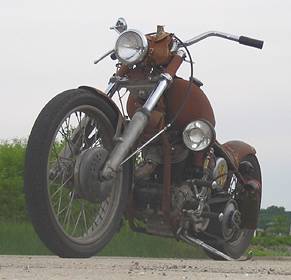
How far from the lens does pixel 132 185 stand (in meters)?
A: 6.23

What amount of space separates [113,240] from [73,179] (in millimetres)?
5003

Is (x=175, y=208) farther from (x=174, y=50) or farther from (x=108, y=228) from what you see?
(x=174, y=50)

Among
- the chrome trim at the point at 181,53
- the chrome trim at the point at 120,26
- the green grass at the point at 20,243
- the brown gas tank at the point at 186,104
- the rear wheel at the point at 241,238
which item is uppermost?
the chrome trim at the point at 120,26

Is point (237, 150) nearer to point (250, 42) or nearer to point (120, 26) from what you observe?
point (250, 42)

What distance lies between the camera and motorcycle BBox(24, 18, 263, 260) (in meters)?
5.40

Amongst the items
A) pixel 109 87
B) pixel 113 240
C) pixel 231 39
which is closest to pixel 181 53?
pixel 231 39

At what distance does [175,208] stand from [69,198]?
1.08m

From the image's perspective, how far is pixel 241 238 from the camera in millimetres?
7926

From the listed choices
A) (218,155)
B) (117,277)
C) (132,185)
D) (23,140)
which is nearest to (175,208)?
(132,185)

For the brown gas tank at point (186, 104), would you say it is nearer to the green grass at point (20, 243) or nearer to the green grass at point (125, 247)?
the green grass at point (125, 247)

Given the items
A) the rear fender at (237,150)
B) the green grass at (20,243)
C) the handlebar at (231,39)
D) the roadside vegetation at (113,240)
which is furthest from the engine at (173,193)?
the green grass at (20,243)

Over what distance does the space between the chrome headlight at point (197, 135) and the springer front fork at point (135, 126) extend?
0.37 metres

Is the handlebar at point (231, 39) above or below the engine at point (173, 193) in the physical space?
above

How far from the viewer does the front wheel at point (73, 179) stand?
5.22m
